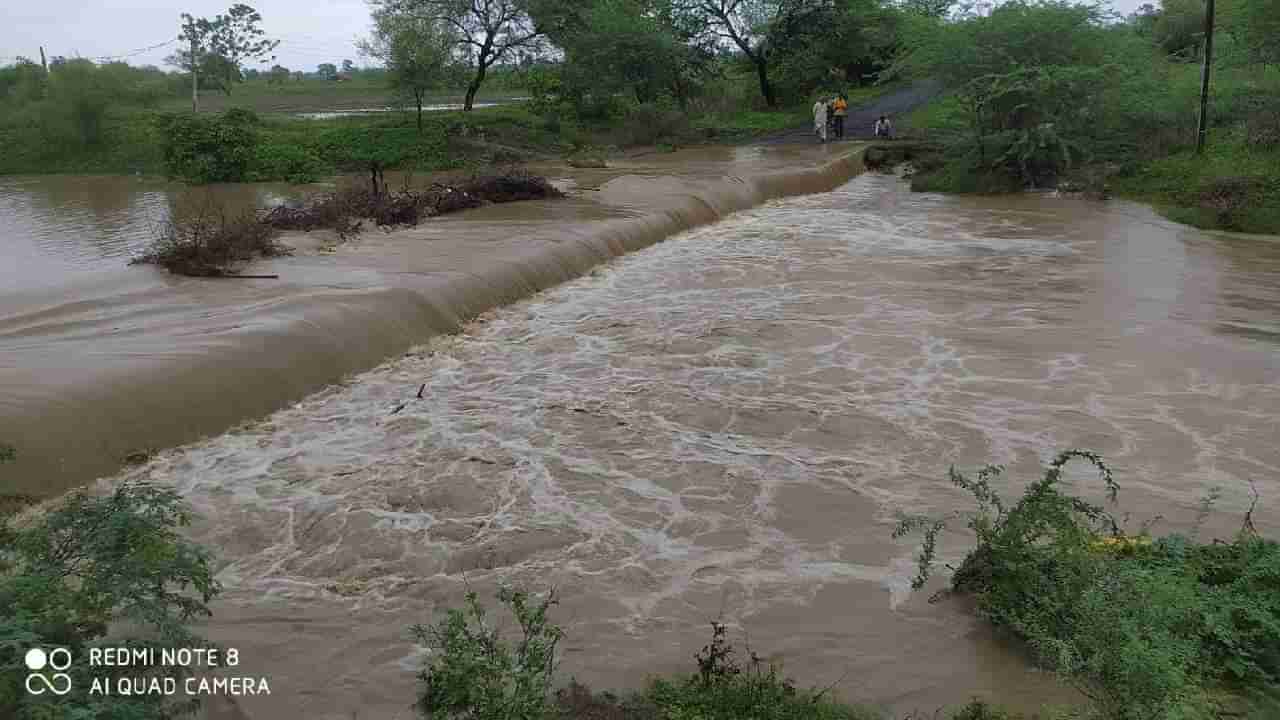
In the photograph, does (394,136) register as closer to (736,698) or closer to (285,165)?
(285,165)

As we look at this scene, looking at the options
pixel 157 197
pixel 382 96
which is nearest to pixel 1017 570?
pixel 157 197

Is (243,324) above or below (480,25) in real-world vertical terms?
below

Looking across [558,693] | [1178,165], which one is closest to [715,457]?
[558,693]

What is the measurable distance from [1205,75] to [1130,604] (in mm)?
16442

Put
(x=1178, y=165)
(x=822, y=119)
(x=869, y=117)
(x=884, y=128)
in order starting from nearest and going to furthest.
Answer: (x=1178, y=165) → (x=884, y=128) → (x=822, y=119) → (x=869, y=117)

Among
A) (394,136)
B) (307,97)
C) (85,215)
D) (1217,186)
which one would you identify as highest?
(307,97)

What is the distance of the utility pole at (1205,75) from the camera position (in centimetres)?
1616

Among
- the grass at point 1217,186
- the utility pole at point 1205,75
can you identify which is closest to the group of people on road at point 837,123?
the grass at point 1217,186

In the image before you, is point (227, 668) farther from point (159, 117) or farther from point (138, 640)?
point (159, 117)

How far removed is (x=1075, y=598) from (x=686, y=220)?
12.5 metres

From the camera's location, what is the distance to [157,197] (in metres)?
21.1

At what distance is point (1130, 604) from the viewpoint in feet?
12.4

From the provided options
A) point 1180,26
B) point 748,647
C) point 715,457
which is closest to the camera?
point 748,647

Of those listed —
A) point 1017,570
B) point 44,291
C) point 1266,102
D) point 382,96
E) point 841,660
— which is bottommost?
point 841,660
